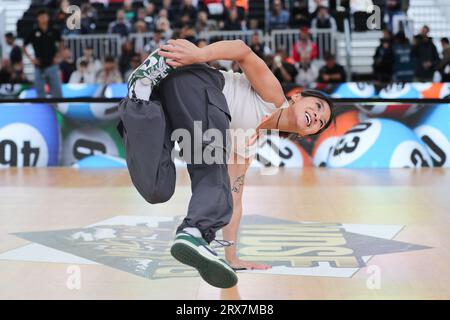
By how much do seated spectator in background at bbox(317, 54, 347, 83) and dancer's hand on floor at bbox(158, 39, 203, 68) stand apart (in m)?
9.66

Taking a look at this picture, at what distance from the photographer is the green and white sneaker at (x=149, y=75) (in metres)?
4.14

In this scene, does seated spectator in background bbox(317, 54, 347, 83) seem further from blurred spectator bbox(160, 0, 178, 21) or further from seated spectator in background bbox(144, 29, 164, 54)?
blurred spectator bbox(160, 0, 178, 21)

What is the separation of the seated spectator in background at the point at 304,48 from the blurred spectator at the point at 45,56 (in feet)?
13.5

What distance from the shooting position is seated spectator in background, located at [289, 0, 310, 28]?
1570cm

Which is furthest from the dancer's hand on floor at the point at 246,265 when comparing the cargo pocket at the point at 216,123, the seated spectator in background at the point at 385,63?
the seated spectator in background at the point at 385,63

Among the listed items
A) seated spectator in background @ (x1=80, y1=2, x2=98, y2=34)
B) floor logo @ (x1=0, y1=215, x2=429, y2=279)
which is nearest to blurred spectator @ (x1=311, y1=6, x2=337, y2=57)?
seated spectator in background @ (x1=80, y1=2, x2=98, y2=34)

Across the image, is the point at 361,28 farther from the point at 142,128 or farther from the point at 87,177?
the point at 142,128

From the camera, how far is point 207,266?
387 cm

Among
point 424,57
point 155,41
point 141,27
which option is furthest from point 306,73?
point 141,27

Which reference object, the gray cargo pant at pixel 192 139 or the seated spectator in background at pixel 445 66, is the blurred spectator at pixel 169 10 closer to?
the seated spectator in background at pixel 445 66

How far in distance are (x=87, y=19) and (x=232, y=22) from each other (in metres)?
2.80

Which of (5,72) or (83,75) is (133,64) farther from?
(5,72)

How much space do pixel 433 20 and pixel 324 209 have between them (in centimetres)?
1074
